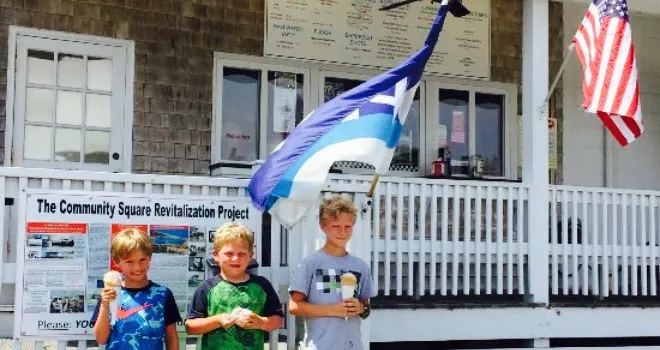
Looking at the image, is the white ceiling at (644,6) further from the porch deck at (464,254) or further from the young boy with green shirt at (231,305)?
the young boy with green shirt at (231,305)

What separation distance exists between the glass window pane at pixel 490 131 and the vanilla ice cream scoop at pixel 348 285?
550 cm

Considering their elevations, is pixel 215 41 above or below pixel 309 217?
above

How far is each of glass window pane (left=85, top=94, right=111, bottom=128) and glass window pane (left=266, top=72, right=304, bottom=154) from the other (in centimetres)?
169

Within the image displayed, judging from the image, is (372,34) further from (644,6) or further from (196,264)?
(196,264)

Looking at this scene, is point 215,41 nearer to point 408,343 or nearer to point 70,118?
point 70,118

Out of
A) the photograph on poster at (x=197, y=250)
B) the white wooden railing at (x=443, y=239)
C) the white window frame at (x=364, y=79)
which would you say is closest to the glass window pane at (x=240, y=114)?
the white window frame at (x=364, y=79)

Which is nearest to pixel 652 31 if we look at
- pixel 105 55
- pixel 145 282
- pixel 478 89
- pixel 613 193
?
pixel 478 89

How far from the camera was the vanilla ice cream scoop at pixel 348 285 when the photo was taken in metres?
4.39

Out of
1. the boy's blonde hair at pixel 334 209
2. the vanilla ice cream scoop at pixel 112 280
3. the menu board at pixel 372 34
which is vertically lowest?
the vanilla ice cream scoop at pixel 112 280

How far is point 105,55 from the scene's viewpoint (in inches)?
314

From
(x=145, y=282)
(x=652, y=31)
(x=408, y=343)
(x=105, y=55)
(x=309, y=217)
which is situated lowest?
(x=408, y=343)

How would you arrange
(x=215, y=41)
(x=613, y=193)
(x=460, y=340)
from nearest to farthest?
(x=460, y=340) < (x=613, y=193) < (x=215, y=41)

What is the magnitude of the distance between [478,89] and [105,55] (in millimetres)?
4332

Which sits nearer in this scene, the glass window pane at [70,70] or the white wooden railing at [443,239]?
the white wooden railing at [443,239]
